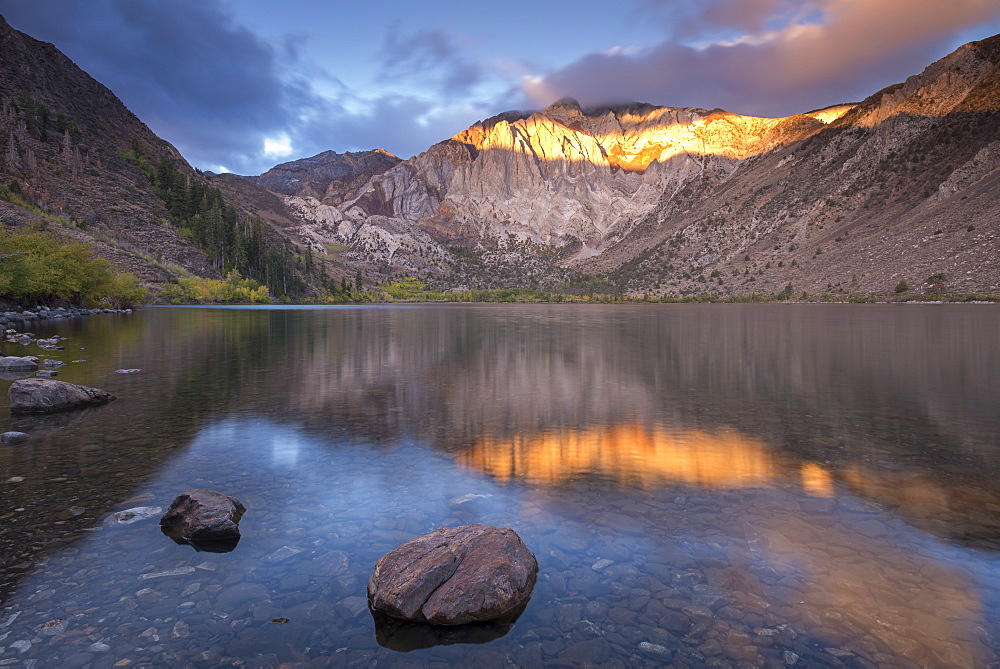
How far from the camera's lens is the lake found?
621 cm

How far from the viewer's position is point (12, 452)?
13.1 metres

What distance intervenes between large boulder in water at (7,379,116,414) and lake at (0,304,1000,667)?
1.17 m

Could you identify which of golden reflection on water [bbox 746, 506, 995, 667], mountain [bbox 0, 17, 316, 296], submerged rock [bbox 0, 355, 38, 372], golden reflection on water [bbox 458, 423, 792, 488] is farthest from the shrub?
golden reflection on water [bbox 746, 506, 995, 667]

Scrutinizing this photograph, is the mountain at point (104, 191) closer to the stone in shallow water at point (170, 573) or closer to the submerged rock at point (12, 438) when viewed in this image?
the submerged rock at point (12, 438)

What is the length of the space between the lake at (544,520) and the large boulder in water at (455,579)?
22 centimetres

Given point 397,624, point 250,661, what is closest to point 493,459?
point 397,624

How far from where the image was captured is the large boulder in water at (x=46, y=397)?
55.6 ft

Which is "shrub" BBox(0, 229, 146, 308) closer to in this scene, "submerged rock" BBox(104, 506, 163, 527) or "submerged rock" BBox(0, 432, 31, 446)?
"submerged rock" BBox(0, 432, 31, 446)

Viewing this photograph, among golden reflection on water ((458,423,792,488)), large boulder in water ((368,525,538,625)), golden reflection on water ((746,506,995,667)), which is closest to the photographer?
golden reflection on water ((746,506,995,667))

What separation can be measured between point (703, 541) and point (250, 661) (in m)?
6.87

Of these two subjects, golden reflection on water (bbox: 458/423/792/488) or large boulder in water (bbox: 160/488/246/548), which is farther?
golden reflection on water (bbox: 458/423/792/488)

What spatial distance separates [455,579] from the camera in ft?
23.2

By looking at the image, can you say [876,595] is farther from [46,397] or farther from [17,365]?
[17,365]

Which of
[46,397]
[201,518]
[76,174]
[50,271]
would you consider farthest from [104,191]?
[201,518]
